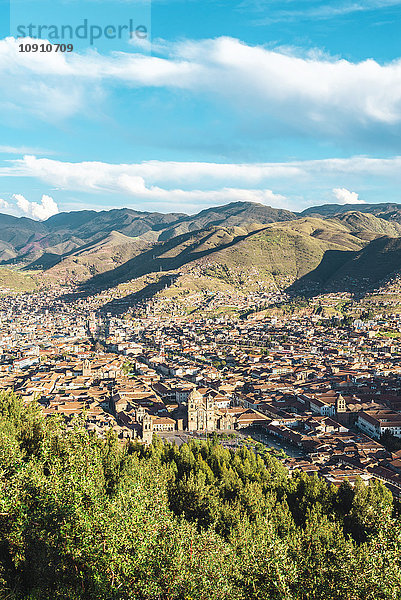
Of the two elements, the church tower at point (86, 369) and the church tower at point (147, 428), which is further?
Result: the church tower at point (86, 369)

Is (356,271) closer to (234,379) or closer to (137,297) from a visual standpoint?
(137,297)

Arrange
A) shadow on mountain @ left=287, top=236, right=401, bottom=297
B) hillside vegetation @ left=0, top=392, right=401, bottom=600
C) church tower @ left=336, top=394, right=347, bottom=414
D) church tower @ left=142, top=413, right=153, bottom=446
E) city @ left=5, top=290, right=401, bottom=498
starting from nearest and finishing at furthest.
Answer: hillside vegetation @ left=0, top=392, right=401, bottom=600
city @ left=5, top=290, right=401, bottom=498
church tower @ left=142, top=413, right=153, bottom=446
church tower @ left=336, top=394, right=347, bottom=414
shadow on mountain @ left=287, top=236, right=401, bottom=297

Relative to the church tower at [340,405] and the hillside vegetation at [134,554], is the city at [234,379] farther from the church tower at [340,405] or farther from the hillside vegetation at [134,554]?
the hillside vegetation at [134,554]

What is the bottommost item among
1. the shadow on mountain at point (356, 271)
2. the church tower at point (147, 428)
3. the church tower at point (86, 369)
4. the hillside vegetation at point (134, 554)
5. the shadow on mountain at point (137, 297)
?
the church tower at point (147, 428)

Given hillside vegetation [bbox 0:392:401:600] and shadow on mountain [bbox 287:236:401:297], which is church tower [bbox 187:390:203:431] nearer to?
hillside vegetation [bbox 0:392:401:600]

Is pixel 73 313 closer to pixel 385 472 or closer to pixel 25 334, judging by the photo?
pixel 25 334

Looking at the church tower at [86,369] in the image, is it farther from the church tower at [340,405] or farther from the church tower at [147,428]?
the church tower at [340,405]

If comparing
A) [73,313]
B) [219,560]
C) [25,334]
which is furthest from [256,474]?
[73,313]

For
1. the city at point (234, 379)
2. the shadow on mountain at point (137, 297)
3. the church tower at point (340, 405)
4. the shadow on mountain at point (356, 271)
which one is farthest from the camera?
the shadow on mountain at point (356, 271)

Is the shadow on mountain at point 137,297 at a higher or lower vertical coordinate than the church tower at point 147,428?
higher

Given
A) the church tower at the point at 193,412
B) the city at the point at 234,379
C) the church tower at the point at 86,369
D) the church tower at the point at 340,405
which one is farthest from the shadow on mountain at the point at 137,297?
the church tower at the point at 340,405

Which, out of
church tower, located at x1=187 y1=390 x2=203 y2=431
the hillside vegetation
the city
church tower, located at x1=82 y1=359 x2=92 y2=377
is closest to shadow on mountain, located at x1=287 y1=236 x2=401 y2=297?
the city

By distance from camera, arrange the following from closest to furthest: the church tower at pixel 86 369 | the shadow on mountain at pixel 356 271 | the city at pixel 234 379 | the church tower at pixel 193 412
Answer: the city at pixel 234 379 < the church tower at pixel 193 412 < the church tower at pixel 86 369 < the shadow on mountain at pixel 356 271
